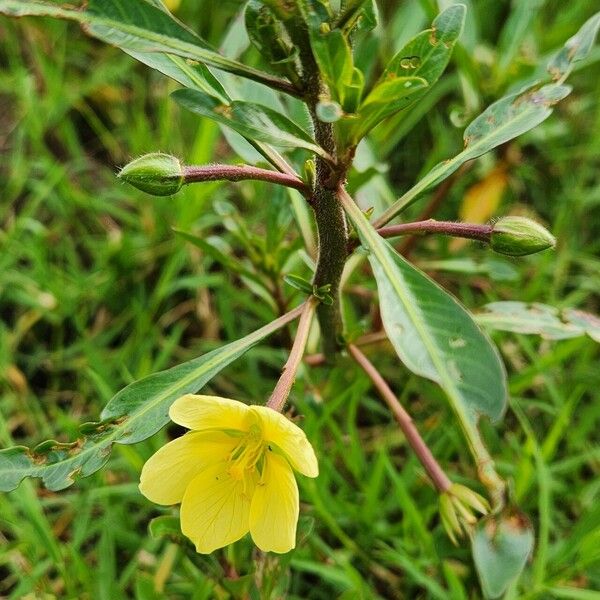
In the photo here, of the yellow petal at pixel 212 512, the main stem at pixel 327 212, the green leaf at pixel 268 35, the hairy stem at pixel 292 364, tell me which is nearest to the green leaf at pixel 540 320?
the main stem at pixel 327 212

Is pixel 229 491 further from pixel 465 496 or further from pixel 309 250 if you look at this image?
pixel 309 250

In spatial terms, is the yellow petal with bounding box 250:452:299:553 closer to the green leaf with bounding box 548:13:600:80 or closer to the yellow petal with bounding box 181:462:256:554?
the yellow petal with bounding box 181:462:256:554

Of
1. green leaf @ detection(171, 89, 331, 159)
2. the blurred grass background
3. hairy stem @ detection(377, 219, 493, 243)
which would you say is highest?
green leaf @ detection(171, 89, 331, 159)

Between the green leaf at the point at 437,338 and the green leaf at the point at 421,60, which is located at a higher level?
the green leaf at the point at 421,60

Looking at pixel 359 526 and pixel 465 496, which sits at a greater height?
pixel 465 496

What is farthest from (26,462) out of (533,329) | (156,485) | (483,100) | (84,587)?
(483,100)

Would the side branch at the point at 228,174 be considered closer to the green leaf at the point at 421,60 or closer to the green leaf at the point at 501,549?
the green leaf at the point at 421,60

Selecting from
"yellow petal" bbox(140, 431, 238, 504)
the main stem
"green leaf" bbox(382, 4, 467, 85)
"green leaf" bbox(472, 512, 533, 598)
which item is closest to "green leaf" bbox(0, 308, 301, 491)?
"yellow petal" bbox(140, 431, 238, 504)
